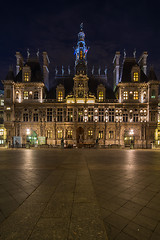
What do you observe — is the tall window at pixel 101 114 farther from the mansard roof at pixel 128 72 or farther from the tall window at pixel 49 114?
the tall window at pixel 49 114

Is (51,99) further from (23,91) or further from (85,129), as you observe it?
(85,129)

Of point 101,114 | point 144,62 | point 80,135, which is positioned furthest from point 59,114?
point 144,62

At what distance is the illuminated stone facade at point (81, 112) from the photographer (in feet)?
100

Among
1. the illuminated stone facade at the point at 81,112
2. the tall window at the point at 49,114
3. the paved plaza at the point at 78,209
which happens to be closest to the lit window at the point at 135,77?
the illuminated stone facade at the point at 81,112

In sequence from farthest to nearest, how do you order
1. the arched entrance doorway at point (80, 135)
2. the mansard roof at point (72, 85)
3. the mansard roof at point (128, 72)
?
the mansard roof at point (72, 85) → the mansard roof at point (128, 72) → the arched entrance doorway at point (80, 135)

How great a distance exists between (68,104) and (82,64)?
10576 millimetres

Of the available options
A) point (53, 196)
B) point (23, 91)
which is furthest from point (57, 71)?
point (53, 196)

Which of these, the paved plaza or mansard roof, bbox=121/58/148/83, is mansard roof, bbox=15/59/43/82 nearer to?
mansard roof, bbox=121/58/148/83

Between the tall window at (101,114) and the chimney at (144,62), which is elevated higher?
the chimney at (144,62)

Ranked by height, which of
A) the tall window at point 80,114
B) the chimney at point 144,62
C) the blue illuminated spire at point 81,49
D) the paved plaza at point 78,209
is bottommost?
the paved plaza at point 78,209

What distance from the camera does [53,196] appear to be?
4.98 metres

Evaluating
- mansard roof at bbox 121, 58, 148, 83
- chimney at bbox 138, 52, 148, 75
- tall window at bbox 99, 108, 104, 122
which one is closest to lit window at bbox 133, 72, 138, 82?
mansard roof at bbox 121, 58, 148, 83

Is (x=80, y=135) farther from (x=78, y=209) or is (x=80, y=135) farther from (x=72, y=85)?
(x=78, y=209)

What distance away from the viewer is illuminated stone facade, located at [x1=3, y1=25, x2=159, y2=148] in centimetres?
3050
